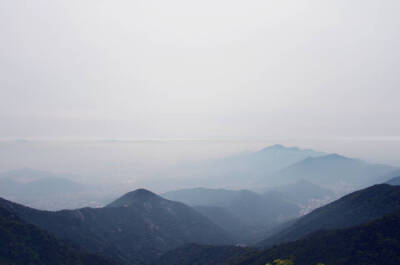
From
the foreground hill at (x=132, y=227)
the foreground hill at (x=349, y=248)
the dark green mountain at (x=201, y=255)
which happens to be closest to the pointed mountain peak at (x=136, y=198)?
the foreground hill at (x=132, y=227)

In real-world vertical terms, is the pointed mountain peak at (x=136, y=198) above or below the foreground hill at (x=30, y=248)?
below

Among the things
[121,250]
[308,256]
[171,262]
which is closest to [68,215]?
[121,250]

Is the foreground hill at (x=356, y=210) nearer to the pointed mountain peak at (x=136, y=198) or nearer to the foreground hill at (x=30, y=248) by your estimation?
the foreground hill at (x=30, y=248)

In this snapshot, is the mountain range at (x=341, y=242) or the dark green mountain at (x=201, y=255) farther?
the dark green mountain at (x=201, y=255)

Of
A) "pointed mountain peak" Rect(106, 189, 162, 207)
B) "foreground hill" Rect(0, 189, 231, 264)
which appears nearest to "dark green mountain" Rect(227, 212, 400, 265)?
"foreground hill" Rect(0, 189, 231, 264)

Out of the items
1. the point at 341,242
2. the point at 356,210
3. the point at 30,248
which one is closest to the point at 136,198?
the point at 30,248

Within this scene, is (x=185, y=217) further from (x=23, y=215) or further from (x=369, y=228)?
(x=369, y=228)

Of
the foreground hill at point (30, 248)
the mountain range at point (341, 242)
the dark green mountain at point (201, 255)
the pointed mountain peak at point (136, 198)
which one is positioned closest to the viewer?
the mountain range at point (341, 242)

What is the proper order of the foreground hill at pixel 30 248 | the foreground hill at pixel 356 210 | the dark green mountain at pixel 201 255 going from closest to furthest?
the foreground hill at pixel 30 248, the foreground hill at pixel 356 210, the dark green mountain at pixel 201 255
